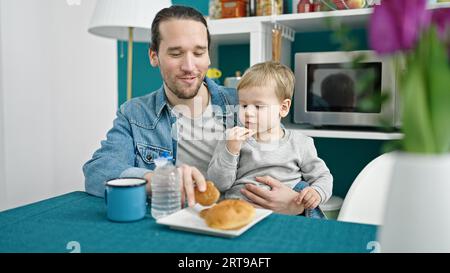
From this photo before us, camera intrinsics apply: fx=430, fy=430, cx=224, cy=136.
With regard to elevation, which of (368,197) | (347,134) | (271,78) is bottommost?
(368,197)

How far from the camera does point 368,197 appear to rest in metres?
1.25

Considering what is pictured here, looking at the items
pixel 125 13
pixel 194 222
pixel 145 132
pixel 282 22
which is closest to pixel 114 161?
pixel 145 132

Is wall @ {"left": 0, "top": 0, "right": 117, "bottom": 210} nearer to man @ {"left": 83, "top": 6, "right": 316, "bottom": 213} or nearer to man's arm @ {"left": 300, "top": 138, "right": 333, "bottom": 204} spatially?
man @ {"left": 83, "top": 6, "right": 316, "bottom": 213}

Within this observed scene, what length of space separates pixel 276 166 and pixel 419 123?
0.89 meters

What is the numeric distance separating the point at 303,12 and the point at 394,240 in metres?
1.89

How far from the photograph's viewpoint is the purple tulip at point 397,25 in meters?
0.47

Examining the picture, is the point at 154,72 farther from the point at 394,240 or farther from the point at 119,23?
the point at 394,240

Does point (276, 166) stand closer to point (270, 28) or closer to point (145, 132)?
point (145, 132)

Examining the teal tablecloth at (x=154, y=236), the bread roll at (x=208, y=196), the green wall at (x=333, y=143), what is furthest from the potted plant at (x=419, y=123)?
the green wall at (x=333, y=143)

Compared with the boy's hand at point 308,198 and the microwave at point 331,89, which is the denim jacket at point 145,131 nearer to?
the boy's hand at point 308,198

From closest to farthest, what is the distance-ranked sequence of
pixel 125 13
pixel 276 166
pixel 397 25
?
pixel 397 25 → pixel 276 166 → pixel 125 13
